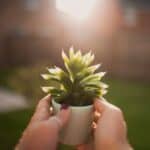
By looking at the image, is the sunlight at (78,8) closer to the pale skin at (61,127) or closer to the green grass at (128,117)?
the green grass at (128,117)

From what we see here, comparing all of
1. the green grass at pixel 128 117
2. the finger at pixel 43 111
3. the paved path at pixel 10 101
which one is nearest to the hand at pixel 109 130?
the finger at pixel 43 111

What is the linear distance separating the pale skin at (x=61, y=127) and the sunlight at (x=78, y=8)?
4.49m

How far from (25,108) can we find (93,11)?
2205mm

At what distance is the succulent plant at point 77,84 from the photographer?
1.15 meters

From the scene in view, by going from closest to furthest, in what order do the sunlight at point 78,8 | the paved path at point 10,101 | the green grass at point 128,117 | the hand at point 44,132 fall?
1. the hand at point 44,132
2. the green grass at point 128,117
3. the paved path at point 10,101
4. the sunlight at point 78,8

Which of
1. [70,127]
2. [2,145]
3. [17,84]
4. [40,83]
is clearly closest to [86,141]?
[70,127]

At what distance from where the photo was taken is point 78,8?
612 centimetres

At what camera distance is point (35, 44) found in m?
6.41

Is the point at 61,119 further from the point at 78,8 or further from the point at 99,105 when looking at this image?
the point at 78,8

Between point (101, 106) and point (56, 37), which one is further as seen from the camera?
point (56, 37)

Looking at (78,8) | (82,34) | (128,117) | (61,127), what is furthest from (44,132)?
(82,34)

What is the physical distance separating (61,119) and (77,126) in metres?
0.06

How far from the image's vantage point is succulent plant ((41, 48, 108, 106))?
1148 millimetres

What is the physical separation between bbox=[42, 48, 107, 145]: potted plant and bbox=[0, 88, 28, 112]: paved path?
3441 millimetres
